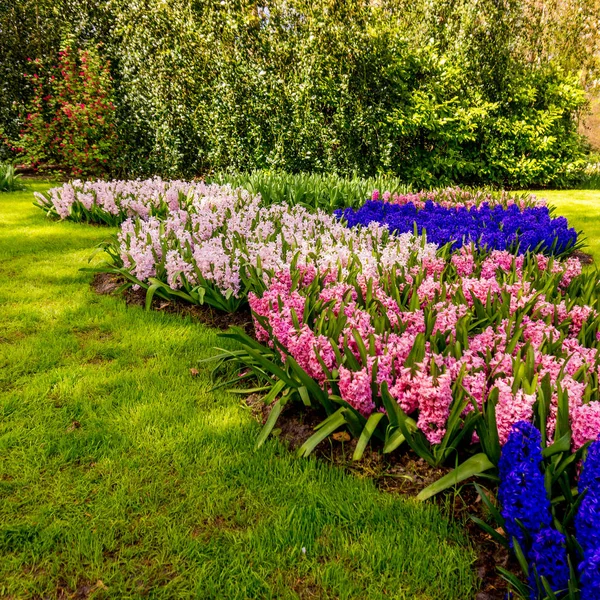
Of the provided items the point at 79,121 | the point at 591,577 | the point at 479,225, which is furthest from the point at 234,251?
the point at 79,121

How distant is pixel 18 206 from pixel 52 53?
542cm

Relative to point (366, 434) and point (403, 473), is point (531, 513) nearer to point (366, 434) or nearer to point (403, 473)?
point (403, 473)

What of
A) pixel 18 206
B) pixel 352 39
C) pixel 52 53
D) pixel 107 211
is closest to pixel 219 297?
pixel 107 211

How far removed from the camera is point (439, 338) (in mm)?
2717

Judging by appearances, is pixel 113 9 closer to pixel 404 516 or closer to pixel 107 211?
pixel 107 211

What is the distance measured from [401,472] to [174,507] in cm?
102

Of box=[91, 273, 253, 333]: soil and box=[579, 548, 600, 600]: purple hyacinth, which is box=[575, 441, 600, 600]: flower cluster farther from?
box=[91, 273, 253, 333]: soil

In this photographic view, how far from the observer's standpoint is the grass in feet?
5.93

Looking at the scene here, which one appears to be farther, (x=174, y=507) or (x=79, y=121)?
(x=79, y=121)

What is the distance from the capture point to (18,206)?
8.28 meters

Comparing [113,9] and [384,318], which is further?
[113,9]

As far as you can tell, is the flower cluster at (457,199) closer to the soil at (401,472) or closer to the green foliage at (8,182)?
the soil at (401,472)

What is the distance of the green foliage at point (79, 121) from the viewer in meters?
9.70

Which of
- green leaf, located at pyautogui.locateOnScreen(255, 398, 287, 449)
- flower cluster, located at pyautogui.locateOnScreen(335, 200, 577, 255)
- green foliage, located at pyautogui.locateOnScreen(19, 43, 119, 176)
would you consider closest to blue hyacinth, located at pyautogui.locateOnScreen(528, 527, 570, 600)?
green leaf, located at pyautogui.locateOnScreen(255, 398, 287, 449)
